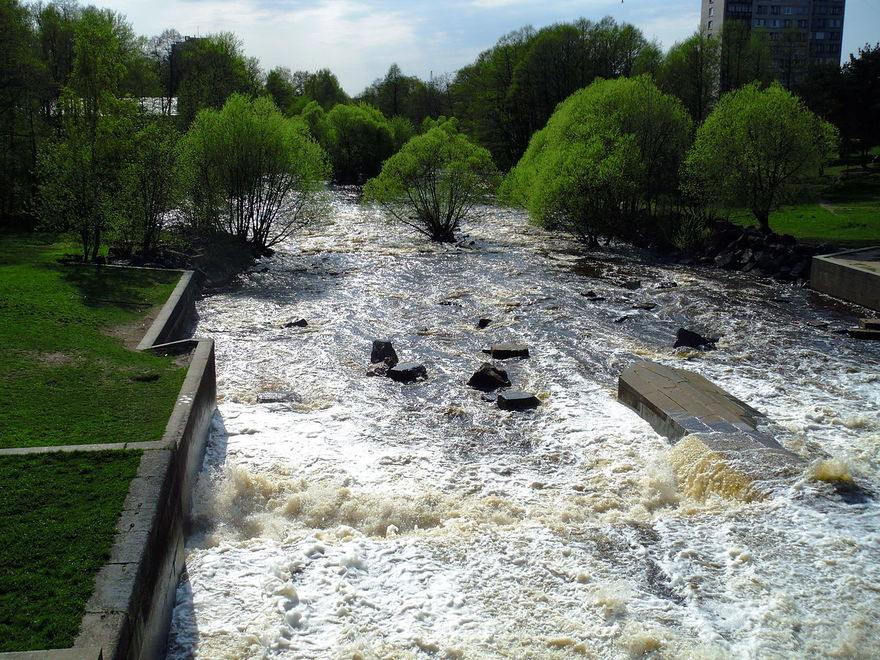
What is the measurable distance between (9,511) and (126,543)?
1.43m

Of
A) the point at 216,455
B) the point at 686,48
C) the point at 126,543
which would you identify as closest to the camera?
the point at 126,543

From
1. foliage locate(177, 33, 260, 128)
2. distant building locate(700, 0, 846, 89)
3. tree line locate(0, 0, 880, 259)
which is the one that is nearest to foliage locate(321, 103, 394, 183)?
tree line locate(0, 0, 880, 259)

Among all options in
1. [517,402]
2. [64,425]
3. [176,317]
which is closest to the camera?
[64,425]

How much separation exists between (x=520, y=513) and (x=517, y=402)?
4632 millimetres

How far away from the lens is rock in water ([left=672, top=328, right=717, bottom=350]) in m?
19.1

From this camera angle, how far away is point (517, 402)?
48.9ft

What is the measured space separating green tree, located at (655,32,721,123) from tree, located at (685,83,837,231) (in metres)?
24.6

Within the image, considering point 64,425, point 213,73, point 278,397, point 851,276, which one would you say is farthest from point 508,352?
point 213,73

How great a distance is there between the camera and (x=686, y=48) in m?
59.8

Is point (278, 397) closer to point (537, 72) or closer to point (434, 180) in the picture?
point (434, 180)

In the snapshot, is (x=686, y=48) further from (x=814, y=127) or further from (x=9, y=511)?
(x=9, y=511)

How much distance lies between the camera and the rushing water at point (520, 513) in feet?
25.7

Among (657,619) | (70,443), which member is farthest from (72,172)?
(657,619)

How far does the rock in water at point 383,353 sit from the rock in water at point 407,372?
2.61 ft
